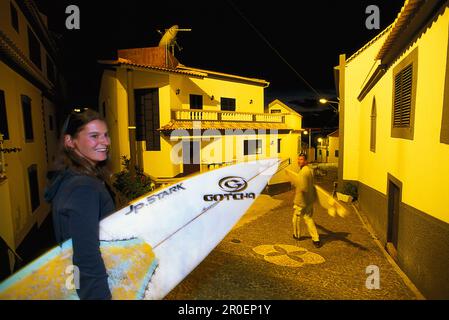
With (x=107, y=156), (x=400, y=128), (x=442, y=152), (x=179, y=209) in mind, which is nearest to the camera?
(x=107, y=156)

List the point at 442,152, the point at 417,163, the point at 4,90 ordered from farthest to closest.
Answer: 1. the point at 4,90
2. the point at 417,163
3. the point at 442,152

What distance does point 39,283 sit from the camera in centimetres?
225

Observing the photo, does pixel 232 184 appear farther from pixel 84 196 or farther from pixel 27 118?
pixel 27 118

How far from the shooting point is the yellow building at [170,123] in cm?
1348

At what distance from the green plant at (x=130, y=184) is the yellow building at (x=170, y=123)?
24.0 inches

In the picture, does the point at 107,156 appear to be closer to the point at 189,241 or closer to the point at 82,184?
the point at 82,184

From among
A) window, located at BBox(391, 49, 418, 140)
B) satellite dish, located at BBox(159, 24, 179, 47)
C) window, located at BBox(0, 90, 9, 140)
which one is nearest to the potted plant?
window, located at BBox(391, 49, 418, 140)

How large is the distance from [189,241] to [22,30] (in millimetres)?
10163

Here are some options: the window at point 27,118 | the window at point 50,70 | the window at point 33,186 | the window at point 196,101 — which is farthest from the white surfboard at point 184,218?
the window at point 50,70

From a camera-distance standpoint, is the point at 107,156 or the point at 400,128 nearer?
the point at 107,156

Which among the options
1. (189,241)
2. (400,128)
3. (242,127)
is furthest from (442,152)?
(242,127)

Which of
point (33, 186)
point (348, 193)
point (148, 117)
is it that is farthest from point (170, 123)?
point (348, 193)

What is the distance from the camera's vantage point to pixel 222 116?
16.0 metres

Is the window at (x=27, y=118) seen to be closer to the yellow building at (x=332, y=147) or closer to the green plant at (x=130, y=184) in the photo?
the green plant at (x=130, y=184)
